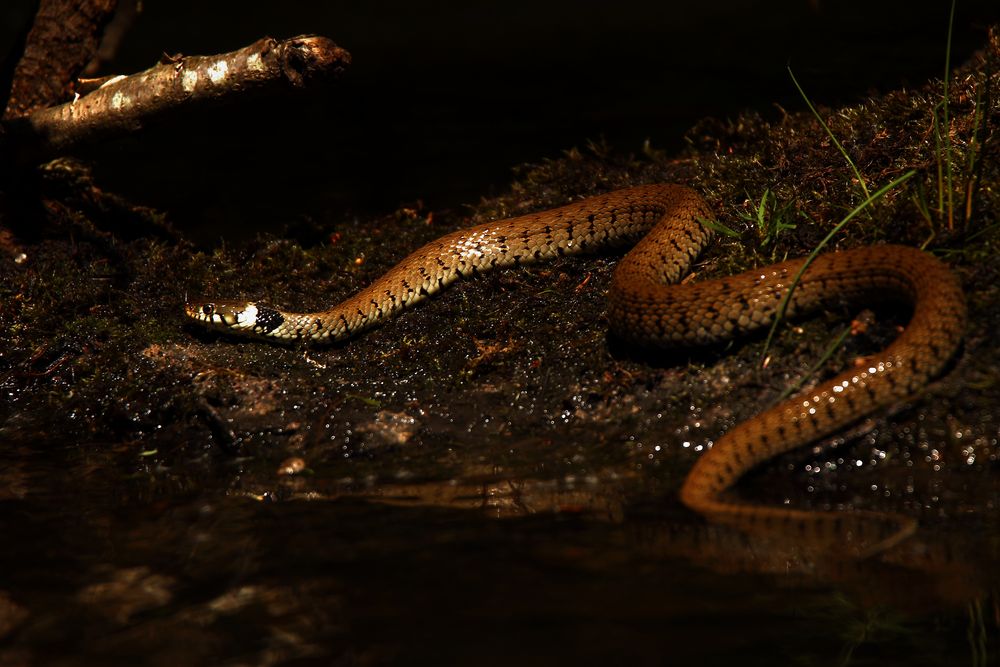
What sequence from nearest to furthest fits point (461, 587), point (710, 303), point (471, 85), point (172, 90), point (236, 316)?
point (461, 587) < point (710, 303) < point (236, 316) < point (172, 90) < point (471, 85)

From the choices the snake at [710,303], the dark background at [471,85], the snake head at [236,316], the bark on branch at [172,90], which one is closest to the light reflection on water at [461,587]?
the snake at [710,303]

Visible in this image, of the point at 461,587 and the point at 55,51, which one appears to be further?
the point at 55,51

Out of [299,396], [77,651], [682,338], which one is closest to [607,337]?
[682,338]

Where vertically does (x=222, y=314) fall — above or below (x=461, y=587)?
above

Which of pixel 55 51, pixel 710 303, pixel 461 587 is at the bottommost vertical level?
pixel 461 587

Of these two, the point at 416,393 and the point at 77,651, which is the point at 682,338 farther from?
the point at 77,651

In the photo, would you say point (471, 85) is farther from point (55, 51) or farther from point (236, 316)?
point (236, 316)

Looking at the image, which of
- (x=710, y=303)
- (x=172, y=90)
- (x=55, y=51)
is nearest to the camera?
(x=710, y=303)

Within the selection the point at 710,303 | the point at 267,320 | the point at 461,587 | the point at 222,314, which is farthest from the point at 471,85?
the point at 461,587
